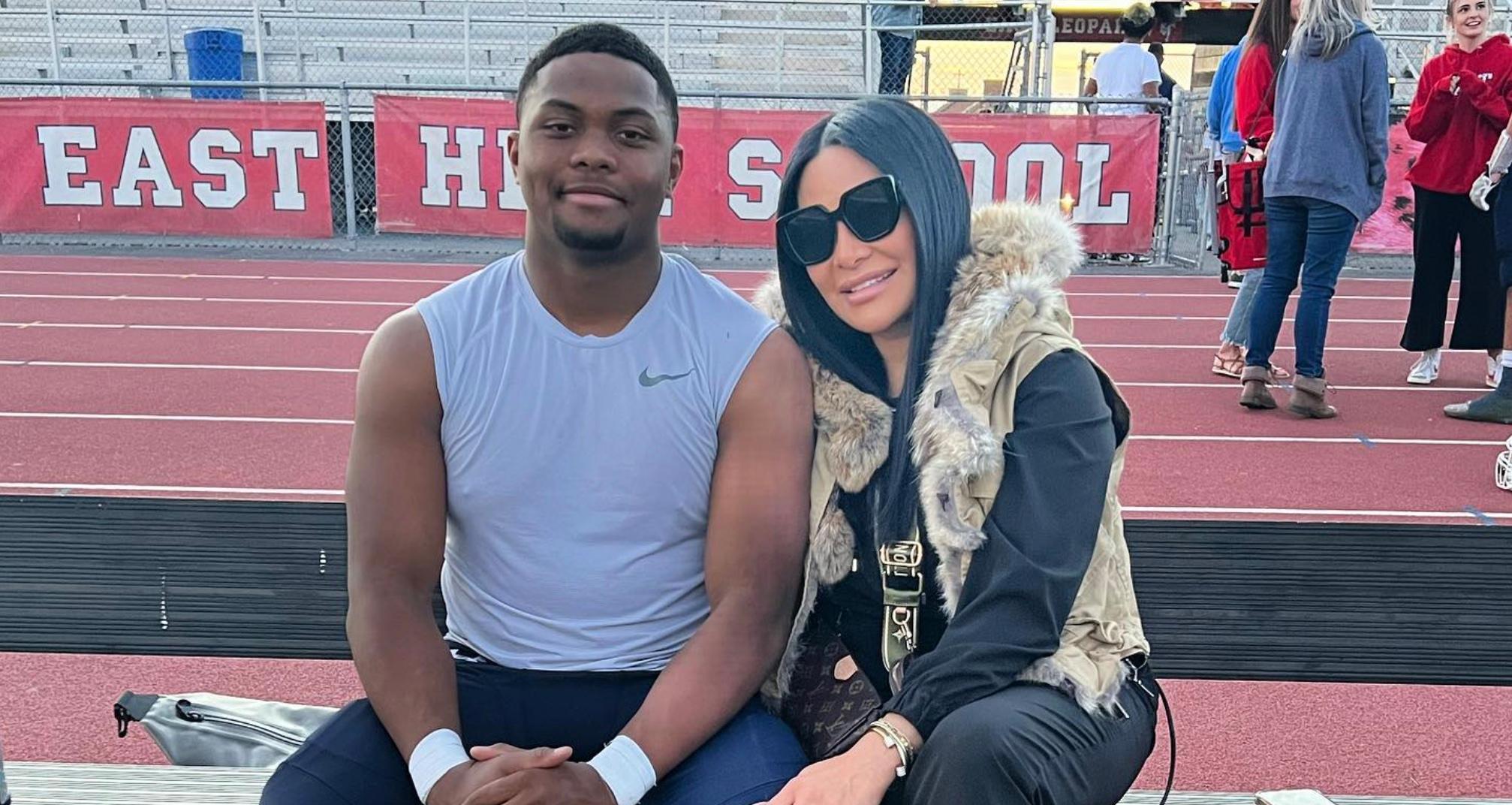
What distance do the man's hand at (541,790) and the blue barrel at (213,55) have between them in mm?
15356

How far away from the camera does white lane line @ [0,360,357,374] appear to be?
814cm

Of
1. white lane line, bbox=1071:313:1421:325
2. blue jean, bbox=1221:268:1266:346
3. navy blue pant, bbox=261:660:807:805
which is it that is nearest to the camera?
navy blue pant, bbox=261:660:807:805

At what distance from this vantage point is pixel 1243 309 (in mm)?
7496

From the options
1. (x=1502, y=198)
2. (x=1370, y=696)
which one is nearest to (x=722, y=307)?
(x=1370, y=696)

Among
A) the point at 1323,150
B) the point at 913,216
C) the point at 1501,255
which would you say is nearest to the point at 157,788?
the point at 913,216

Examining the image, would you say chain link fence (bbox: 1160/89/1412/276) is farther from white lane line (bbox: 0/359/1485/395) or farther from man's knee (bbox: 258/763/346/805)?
man's knee (bbox: 258/763/346/805)

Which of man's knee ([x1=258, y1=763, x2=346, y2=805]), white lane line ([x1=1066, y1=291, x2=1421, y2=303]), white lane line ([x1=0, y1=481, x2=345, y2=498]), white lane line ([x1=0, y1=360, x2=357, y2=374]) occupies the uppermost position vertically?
man's knee ([x1=258, y1=763, x2=346, y2=805])

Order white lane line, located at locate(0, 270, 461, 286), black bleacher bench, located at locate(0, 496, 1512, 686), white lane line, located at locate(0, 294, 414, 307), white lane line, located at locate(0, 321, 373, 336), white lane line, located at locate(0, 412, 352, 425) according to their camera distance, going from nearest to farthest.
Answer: black bleacher bench, located at locate(0, 496, 1512, 686) → white lane line, located at locate(0, 412, 352, 425) → white lane line, located at locate(0, 321, 373, 336) → white lane line, located at locate(0, 294, 414, 307) → white lane line, located at locate(0, 270, 461, 286)

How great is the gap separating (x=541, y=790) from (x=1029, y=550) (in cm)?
78

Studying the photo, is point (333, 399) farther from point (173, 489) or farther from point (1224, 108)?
point (1224, 108)

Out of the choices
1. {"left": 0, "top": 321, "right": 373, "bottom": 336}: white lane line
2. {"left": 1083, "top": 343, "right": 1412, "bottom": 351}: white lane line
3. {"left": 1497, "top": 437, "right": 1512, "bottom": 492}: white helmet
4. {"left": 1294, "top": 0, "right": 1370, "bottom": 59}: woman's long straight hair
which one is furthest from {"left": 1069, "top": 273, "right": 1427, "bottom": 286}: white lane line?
{"left": 1497, "top": 437, "right": 1512, "bottom": 492}: white helmet

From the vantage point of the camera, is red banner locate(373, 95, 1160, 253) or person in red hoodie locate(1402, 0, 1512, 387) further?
red banner locate(373, 95, 1160, 253)

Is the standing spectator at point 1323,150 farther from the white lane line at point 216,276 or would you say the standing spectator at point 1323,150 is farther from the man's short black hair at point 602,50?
the white lane line at point 216,276

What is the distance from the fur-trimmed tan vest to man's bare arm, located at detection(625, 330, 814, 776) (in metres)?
0.04
